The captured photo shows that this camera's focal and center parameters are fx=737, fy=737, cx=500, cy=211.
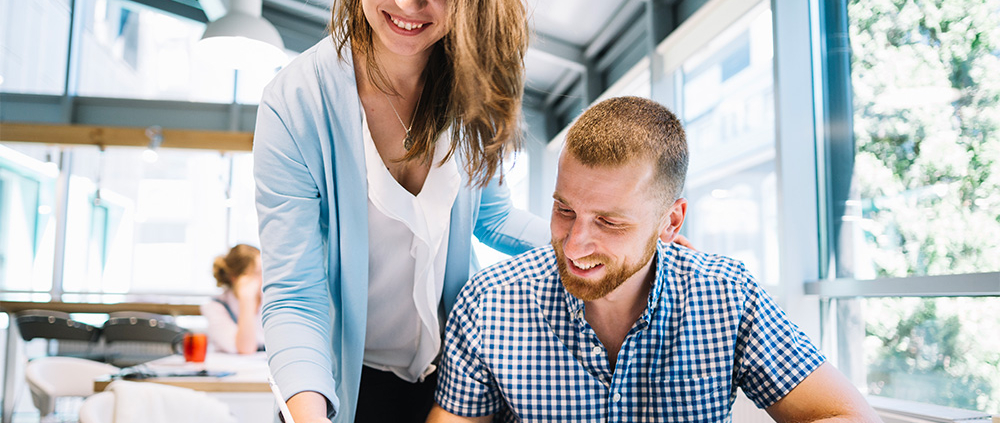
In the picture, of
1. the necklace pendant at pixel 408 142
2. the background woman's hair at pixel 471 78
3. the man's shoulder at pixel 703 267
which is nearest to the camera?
the background woman's hair at pixel 471 78

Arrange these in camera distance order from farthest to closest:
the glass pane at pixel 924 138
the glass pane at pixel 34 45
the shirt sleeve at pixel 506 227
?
the glass pane at pixel 34 45 < the glass pane at pixel 924 138 < the shirt sleeve at pixel 506 227

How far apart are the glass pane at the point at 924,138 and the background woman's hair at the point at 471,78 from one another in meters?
1.76

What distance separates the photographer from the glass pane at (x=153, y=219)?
23.5ft

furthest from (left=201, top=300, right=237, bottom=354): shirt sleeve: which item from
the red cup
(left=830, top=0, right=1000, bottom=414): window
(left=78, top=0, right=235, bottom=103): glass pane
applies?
(left=78, top=0, right=235, bottom=103): glass pane

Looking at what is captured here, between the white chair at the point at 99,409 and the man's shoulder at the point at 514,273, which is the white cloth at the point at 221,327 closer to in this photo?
the white chair at the point at 99,409

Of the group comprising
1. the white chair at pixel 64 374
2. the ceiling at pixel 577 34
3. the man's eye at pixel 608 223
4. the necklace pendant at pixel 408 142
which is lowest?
the white chair at pixel 64 374

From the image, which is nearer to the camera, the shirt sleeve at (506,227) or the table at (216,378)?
the shirt sleeve at (506,227)

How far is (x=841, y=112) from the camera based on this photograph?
2986 millimetres

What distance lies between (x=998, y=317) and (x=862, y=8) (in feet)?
4.26

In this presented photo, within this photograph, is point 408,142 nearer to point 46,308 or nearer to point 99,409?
point 99,409

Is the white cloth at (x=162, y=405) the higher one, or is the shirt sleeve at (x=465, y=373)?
the shirt sleeve at (x=465, y=373)

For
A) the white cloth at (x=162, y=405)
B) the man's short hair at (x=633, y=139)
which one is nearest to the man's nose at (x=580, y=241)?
the man's short hair at (x=633, y=139)

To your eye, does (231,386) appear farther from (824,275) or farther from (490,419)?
(824,275)

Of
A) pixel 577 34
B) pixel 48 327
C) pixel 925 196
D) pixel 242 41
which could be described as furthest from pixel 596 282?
A: pixel 48 327
